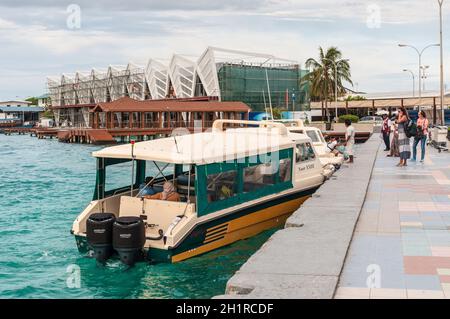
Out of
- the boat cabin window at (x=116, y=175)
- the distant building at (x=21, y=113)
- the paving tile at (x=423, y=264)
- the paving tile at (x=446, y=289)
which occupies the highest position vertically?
the distant building at (x=21, y=113)

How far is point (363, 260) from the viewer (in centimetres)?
827

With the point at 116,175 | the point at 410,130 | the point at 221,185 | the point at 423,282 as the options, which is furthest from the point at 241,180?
the point at 410,130

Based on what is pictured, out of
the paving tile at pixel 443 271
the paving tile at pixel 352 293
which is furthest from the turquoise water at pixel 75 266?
the paving tile at pixel 443 271

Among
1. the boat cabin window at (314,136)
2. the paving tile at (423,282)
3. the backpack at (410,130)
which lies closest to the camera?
the paving tile at (423,282)

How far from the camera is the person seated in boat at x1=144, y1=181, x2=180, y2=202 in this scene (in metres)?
11.6

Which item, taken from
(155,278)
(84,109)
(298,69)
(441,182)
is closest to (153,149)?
(155,278)

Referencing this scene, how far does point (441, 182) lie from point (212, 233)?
8.36 metres

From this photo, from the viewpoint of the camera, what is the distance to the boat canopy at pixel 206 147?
11.0m

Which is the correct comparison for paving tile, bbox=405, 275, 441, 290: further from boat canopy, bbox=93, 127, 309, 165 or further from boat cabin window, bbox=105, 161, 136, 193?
boat cabin window, bbox=105, 161, 136, 193

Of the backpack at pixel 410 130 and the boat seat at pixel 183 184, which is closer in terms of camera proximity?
the boat seat at pixel 183 184

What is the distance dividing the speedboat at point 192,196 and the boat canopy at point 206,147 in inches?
0.8

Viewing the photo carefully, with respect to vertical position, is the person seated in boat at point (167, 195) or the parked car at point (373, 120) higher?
the parked car at point (373, 120)

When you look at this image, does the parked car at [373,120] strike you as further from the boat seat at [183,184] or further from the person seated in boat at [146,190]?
the person seated in boat at [146,190]
